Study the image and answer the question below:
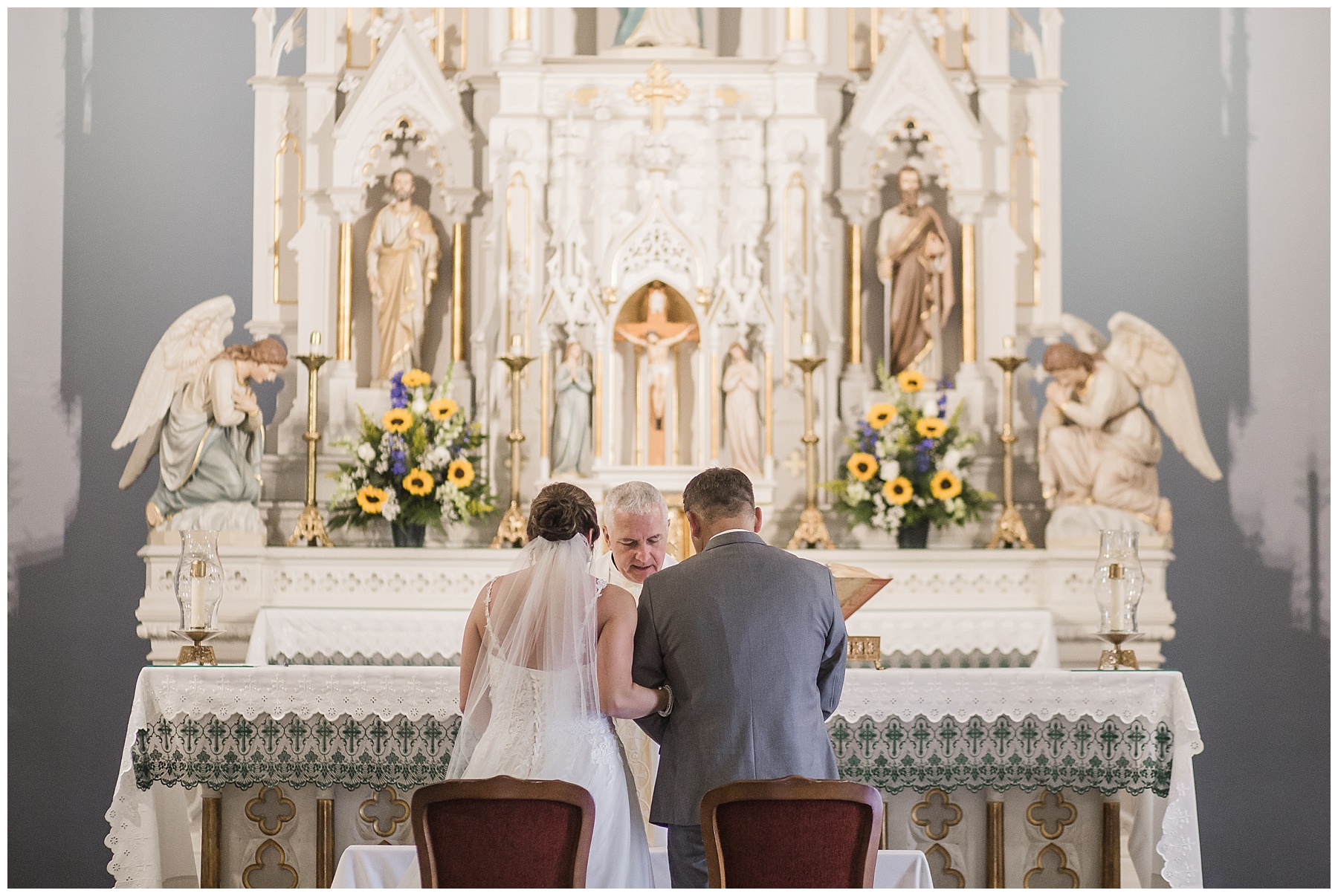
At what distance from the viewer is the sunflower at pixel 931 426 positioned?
7.63 m

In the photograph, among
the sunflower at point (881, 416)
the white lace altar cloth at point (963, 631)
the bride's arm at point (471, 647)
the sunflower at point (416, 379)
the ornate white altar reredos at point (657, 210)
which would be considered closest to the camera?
the bride's arm at point (471, 647)

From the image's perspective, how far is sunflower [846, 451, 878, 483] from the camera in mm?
7676

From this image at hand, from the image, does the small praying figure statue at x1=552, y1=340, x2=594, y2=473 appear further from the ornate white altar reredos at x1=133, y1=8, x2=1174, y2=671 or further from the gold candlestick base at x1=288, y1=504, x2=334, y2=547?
the gold candlestick base at x1=288, y1=504, x2=334, y2=547

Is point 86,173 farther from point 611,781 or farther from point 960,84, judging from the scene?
point 611,781

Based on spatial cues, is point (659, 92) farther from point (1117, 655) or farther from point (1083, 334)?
point (1117, 655)

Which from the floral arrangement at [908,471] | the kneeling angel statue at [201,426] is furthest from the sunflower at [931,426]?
the kneeling angel statue at [201,426]

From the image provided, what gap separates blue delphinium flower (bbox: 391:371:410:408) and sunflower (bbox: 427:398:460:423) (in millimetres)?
258

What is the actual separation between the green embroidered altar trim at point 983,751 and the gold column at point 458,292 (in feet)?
12.8

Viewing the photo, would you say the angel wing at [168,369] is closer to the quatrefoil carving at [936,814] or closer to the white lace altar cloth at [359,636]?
the white lace altar cloth at [359,636]

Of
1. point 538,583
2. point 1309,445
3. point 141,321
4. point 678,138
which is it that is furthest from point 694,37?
point 538,583

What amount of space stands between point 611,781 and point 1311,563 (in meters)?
5.85

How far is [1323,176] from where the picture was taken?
8414mm

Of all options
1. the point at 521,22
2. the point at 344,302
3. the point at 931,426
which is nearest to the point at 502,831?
the point at 931,426

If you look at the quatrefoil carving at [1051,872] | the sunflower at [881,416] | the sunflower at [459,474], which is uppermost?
the sunflower at [881,416]
